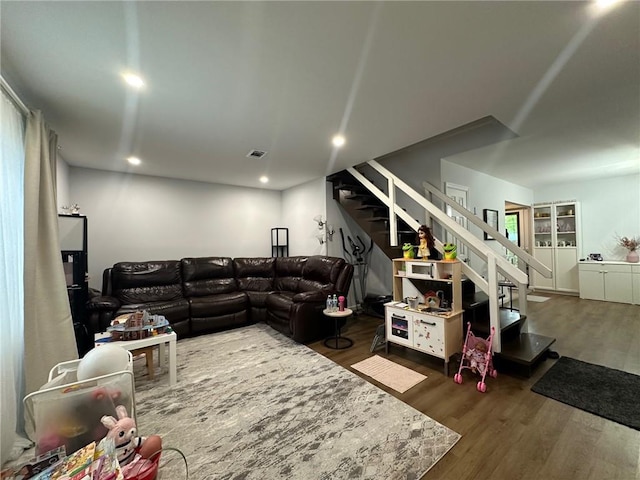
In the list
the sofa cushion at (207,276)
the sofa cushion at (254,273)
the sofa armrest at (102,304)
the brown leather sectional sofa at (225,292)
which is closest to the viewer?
the sofa armrest at (102,304)

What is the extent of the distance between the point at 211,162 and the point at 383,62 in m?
3.02

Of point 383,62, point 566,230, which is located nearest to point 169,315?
point 383,62

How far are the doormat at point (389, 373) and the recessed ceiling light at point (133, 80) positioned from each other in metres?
3.18

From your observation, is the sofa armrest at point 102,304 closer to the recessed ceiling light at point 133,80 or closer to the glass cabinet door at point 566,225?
the recessed ceiling light at point 133,80

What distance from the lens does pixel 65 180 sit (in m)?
3.72

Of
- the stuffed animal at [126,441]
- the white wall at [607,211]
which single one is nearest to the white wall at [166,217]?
the stuffed animal at [126,441]

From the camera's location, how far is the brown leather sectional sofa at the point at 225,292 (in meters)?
3.47

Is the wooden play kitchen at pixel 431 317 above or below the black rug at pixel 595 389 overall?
above

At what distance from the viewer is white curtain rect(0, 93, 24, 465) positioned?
164 centimetres

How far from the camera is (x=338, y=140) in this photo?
321 cm

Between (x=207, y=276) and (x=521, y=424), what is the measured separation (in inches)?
174

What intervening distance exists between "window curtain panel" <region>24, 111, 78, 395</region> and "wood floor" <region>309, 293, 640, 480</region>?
2.46 metres

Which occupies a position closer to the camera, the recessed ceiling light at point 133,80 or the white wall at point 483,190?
the recessed ceiling light at point 133,80

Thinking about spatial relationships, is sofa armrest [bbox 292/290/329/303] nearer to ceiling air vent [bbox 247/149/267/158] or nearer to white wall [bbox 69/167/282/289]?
ceiling air vent [bbox 247/149/267/158]
